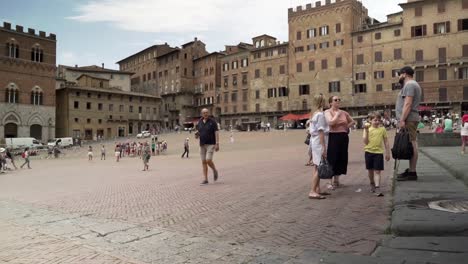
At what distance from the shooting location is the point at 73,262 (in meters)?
4.25

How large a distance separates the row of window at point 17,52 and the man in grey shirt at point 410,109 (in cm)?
6444

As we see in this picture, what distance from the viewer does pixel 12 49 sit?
197 feet

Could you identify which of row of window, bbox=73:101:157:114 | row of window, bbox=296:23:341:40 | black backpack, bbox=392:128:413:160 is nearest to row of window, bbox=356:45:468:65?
row of window, bbox=296:23:341:40

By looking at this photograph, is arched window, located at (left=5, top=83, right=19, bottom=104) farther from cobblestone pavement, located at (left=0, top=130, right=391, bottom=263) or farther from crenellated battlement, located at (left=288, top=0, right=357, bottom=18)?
cobblestone pavement, located at (left=0, top=130, right=391, bottom=263)

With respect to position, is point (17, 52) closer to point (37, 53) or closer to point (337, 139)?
point (37, 53)

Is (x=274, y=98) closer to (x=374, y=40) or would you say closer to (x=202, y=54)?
(x=374, y=40)

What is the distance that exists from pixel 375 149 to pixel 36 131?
65.0 meters

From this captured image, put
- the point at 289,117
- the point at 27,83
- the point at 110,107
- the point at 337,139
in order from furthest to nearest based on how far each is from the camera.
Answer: the point at 110,107, the point at 289,117, the point at 27,83, the point at 337,139

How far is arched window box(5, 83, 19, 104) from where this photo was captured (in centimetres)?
5950

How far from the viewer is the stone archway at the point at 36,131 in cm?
6238

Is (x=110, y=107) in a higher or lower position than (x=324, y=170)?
higher

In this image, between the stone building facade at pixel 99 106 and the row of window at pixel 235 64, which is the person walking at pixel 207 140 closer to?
the stone building facade at pixel 99 106

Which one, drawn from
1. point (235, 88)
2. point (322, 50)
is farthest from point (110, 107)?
point (322, 50)

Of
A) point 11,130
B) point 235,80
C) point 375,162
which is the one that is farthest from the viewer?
point 235,80
